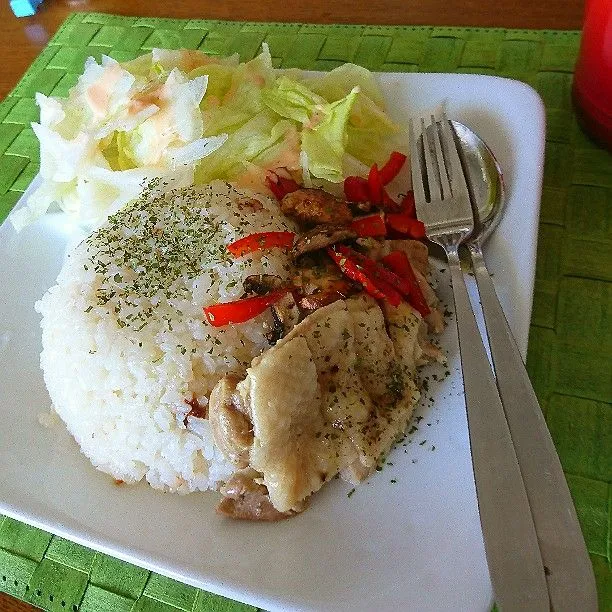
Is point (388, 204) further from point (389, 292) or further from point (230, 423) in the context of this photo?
point (230, 423)

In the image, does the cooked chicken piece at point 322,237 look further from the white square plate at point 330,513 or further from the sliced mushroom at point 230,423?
the sliced mushroom at point 230,423

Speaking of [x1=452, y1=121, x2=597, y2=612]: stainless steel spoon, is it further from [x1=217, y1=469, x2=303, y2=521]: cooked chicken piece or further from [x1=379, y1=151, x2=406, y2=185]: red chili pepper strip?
[x1=217, y1=469, x2=303, y2=521]: cooked chicken piece

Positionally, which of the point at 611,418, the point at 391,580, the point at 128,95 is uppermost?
the point at 128,95

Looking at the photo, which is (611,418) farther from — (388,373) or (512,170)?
(512,170)

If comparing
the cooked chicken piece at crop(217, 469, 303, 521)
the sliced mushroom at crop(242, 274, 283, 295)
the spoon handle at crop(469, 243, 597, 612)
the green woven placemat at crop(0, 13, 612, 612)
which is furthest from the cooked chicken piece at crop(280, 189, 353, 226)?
the cooked chicken piece at crop(217, 469, 303, 521)

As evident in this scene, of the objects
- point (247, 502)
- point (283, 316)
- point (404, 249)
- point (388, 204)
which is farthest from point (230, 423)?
point (388, 204)

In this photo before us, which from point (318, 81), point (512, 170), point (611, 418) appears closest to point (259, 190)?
point (318, 81)
